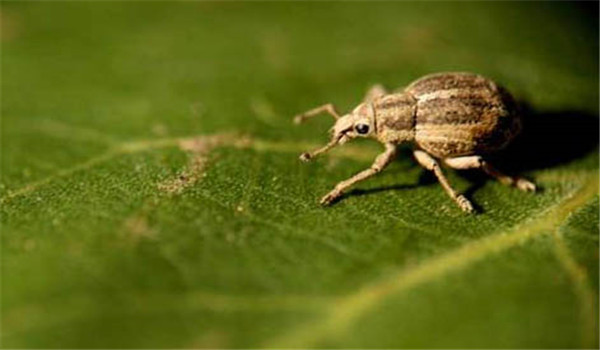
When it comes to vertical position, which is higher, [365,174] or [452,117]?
[452,117]

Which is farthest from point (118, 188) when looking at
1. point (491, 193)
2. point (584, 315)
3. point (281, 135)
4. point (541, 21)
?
point (541, 21)

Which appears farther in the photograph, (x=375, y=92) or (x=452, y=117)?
(x=375, y=92)

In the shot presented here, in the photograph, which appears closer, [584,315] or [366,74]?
[584,315]

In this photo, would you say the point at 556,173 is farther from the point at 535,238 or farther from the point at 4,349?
the point at 4,349

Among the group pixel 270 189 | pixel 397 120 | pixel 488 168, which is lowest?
pixel 488 168

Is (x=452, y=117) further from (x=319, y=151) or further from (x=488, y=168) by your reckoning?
(x=319, y=151)

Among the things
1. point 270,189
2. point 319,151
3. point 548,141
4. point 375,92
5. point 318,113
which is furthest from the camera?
point 375,92

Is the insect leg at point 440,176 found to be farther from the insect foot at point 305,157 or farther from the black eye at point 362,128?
the insect foot at point 305,157

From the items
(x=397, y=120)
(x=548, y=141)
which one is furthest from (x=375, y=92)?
(x=548, y=141)

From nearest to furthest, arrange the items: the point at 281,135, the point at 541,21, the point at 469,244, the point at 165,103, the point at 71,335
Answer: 1. the point at 71,335
2. the point at 469,244
3. the point at 281,135
4. the point at 165,103
5. the point at 541,21
